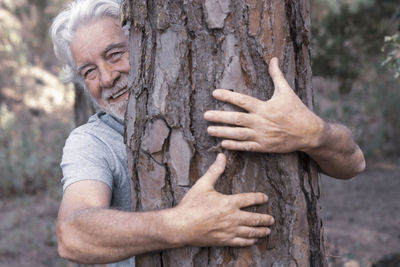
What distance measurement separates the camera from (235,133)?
4.73ft

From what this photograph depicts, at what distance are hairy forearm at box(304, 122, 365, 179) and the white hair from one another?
43.8 inches

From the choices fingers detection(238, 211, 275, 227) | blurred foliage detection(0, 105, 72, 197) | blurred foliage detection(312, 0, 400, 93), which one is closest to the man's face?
fingers detection(238, 211, 275, 227)

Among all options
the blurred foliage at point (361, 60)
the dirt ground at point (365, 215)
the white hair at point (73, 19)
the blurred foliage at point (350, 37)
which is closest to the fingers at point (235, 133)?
the white hair at point (73, 19)

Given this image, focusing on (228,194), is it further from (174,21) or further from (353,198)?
(353,198)

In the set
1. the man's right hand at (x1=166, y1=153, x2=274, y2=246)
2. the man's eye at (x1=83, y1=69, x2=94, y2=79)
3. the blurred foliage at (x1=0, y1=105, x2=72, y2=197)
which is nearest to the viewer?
the man's right hand at (x1=166, y1=153, x2=274, y2=246)

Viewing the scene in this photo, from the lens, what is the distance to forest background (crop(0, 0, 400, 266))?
5.46 metres

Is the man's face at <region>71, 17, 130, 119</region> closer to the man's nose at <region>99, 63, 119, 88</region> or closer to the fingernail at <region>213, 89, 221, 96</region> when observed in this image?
the man's nose at <region>99, 63, 119, 88</region>

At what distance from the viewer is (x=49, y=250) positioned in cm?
550

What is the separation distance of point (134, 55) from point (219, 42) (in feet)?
1.06

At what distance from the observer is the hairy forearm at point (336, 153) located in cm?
156

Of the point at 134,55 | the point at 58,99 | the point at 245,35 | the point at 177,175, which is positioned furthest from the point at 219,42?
the point at 58,99

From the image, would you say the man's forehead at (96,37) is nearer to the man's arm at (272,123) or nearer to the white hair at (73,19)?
the white hair at (73,19)

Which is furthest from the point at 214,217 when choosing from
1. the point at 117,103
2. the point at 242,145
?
the point at 117,103

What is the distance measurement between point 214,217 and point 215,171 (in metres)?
0.14
